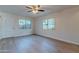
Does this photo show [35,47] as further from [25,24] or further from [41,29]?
[25,24]

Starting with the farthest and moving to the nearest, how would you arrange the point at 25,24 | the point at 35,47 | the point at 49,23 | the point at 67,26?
the point at 25,24 < the point at 49,23 < the point at 67,26 < the point at 35,47

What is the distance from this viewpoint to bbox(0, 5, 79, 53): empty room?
3.54m

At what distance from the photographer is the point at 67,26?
16.6 ft

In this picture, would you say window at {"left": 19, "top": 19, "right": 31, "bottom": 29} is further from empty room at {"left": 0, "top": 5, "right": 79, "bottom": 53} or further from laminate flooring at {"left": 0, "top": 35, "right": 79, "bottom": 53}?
laminate flooring at {"left": 0, "top": 35, "right": 79, "bottom": 53}

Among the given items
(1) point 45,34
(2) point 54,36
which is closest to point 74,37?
(2) point 54,36

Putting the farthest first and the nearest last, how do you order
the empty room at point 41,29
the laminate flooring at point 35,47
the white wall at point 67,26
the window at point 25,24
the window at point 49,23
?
the window at point 25,24 < the window at point 49,23 < the white wall at point 67,26 < the empty room at point 41,29 < the laminate flooring at point 35,47

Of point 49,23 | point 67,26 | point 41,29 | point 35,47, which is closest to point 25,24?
point 41,29

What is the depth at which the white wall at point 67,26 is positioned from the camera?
4.52 metres

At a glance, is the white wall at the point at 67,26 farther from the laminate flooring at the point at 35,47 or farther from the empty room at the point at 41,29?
the laminate flooring at the point at 35,47

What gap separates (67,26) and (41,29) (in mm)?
3297

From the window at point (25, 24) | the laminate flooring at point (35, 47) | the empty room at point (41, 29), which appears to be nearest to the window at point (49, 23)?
the empty room at point (41, 29)
